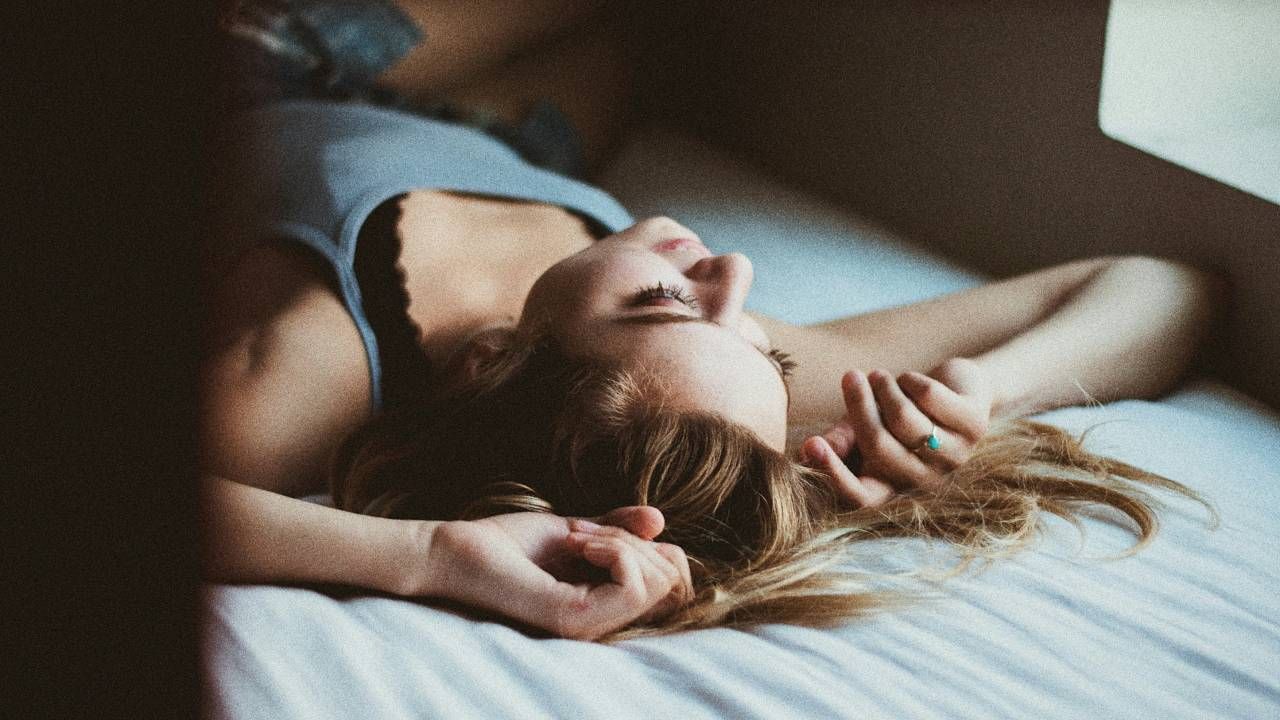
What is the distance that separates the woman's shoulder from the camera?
0.79 m

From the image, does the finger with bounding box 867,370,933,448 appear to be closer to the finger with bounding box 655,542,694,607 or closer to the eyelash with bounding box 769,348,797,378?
the eyelash with bounding box 769,348,797,378

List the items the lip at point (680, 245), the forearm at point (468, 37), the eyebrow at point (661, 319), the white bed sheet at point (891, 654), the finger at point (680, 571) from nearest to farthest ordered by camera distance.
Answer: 1. the white bed sheet at point (891, 654)
2. the finger at point (680, 571)
3. the eyebrow at point (661, 319)
4. the lip at point (680, 245)
5. the forearm at point (468, 37)

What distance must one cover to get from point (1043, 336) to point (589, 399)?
523 mm

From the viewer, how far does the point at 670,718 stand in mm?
500

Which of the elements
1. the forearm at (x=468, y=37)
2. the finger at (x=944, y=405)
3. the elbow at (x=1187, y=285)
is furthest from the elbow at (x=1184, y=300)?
the forearm at (x=468, y=37)

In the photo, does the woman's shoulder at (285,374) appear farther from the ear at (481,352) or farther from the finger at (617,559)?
the finger at (617,559)

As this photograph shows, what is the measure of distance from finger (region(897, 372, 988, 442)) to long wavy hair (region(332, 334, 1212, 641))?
19 millimetres

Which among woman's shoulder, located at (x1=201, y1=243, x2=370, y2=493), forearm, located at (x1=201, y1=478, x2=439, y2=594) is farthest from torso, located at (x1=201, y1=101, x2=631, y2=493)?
forearm, located at (x1=201, y1=478, x2=439, y2=594)

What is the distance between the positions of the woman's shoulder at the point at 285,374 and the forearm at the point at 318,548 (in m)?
0.17

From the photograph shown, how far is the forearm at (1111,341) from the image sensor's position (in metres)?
0.93

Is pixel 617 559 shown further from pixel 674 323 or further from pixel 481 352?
pixel 481 352

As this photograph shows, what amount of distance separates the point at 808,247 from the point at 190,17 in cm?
122

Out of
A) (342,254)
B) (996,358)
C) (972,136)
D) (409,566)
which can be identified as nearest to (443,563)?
(409,566)

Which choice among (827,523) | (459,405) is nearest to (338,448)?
(459,405)
